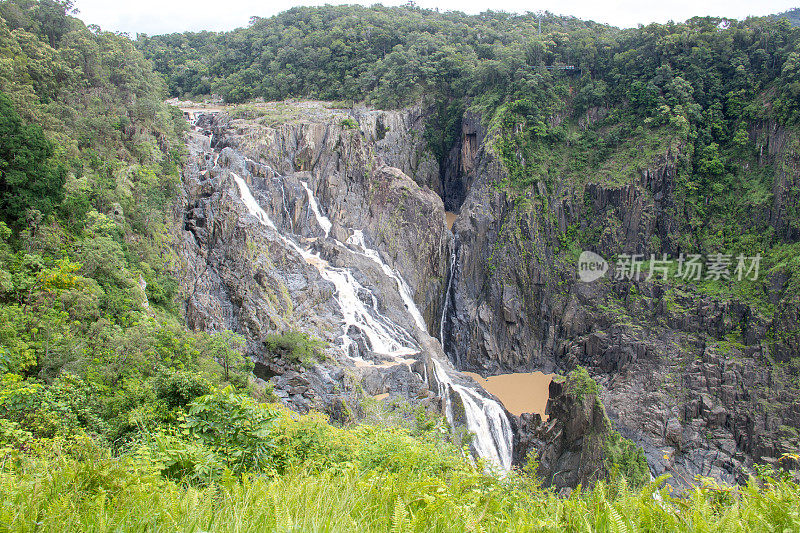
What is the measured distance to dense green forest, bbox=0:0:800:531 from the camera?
3812mm

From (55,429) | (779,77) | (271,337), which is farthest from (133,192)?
(779,77)

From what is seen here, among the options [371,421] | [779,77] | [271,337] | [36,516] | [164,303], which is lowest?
[371,421]

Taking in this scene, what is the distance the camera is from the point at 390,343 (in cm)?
2127

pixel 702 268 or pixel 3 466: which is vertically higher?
pixel 3 466

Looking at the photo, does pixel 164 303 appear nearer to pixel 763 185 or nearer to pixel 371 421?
pixel 371 421

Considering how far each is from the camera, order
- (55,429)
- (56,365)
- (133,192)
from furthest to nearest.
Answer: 1. (133,192)
2. (56,365)
3. (55,429)

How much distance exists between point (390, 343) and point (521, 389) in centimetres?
1239

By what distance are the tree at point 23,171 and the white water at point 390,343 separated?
1126 cm

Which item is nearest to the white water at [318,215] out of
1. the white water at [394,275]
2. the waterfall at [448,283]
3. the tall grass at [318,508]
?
the white water at [394,275]

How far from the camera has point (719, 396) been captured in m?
25.0

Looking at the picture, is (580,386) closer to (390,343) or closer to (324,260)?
(390,343)

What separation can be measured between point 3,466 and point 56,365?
235 inches

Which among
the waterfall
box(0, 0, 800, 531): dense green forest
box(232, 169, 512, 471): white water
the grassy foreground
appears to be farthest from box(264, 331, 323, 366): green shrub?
the waterfall

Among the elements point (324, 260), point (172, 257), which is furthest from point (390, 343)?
point (172, 257)
